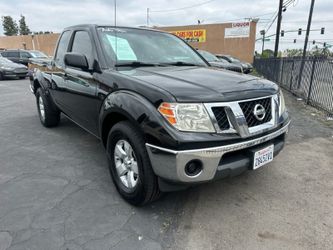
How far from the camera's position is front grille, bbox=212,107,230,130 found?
7.44ft

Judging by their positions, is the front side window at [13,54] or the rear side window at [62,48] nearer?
the rear side window at [62,48]

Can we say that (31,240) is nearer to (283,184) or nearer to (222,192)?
(222,192)

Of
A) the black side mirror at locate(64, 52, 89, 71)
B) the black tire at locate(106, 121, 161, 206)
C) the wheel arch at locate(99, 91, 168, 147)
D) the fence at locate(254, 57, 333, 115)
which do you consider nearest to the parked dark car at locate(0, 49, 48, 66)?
the fence at locate(254, 57, 333, 115)

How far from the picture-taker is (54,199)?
2934 millimetres

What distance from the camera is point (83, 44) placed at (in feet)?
12.0

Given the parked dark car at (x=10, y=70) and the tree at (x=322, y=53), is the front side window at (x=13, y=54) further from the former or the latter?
the tree at (x=322, y=53)

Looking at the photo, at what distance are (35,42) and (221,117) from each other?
40.8m

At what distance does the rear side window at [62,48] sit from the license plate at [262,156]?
3.18m

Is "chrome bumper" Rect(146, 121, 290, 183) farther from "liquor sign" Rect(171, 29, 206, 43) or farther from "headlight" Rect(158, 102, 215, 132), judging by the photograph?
"liquor sign" Rect(171, 29, 206, 43)

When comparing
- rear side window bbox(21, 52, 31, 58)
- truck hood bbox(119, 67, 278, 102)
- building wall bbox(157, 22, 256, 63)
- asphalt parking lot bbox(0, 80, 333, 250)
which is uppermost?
building wall bbox(157, 22, 256, 63)

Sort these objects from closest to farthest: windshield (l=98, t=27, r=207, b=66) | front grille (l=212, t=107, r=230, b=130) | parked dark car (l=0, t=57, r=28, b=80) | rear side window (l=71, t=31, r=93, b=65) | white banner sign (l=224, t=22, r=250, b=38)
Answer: front grille (l=212, t=107, r=230, b=130) < windshield (l=98, t=27, r=207, b=66) < rear side window (l=71, t=31, r=93, b=65) < parked dark car (l=0, t=57, r=28, b=80) < white banner sign (l=224, t=22, r=250, b=38)

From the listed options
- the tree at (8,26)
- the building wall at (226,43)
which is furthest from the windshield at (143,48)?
the tree at (8,26)

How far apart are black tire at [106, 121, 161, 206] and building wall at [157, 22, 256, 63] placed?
942 inches

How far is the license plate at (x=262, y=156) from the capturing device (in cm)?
251
